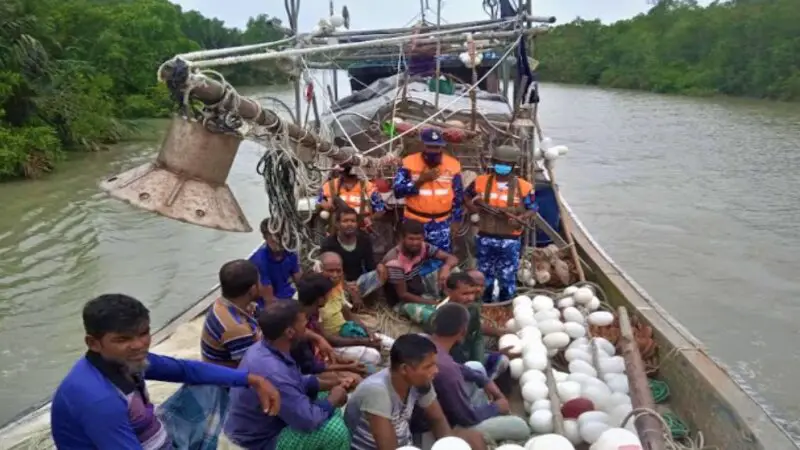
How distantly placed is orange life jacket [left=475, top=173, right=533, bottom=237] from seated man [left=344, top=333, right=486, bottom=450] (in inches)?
91.5

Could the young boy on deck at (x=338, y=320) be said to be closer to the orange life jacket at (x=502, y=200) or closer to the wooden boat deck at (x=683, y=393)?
the wooden boat deck at (x=683, y=393)

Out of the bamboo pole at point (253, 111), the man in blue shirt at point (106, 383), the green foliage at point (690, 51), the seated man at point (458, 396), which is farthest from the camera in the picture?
the green foliage at point (690, 51)

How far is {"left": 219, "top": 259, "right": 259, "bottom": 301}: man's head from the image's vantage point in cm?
306

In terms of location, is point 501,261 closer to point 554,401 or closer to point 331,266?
point 331,266

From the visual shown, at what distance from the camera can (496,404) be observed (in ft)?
11.1

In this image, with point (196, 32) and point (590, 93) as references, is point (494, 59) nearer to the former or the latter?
point (590, 93)

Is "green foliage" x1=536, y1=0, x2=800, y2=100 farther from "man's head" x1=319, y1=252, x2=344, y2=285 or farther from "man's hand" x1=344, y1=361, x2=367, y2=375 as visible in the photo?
"man's hand" x1=344, y1=361, x2=367, y2=375

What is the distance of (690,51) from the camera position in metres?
41.5

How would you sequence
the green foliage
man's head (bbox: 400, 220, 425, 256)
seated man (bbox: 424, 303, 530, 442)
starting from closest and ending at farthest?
seated man (bbox: 424, 303, 530, 442) → man's head (bbox: 400, 220, 425, 256) → the green foliage

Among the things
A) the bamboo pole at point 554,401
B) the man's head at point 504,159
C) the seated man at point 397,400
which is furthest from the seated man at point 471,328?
the man's head at point 504,159

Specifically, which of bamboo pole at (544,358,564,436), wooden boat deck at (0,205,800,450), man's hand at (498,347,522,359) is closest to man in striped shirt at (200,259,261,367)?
wooden boat deck at (0,205,800,450)

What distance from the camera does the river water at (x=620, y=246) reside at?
721 cm

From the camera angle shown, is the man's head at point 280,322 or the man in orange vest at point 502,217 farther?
the man in orange vest at point 502,217

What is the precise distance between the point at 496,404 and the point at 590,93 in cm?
3660
